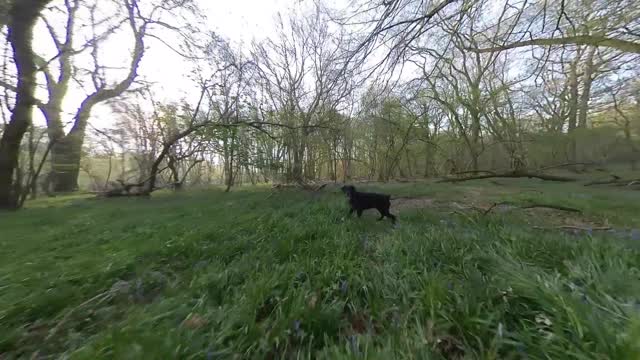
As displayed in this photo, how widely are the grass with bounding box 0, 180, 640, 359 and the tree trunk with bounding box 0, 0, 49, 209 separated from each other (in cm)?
843

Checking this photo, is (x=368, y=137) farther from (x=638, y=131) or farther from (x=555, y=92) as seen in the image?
(x=638, y=131)

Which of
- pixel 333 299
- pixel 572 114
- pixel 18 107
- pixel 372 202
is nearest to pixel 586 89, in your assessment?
pixel 572 114

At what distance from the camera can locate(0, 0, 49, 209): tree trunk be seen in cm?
870

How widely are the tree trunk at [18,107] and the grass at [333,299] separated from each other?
8426mm

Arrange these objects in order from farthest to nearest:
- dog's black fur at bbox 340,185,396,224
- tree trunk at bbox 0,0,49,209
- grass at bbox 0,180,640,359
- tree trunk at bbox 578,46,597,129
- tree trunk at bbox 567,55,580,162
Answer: tree trunk at bbox 567,55,580,162, tree trunk at bbox 578,46,597,129, tree trunk at bbox 0,0,49,209, dog's black fur at bbox 340,185,396,224, grass at bbox 0,180,640,359

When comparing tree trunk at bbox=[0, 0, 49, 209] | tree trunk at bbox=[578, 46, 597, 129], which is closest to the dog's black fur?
tree trunk at bbox=[578, 46, 597, 129]

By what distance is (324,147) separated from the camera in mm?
26250

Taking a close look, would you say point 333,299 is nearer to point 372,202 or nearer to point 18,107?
point 372,202

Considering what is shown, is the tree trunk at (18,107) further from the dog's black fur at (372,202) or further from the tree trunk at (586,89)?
the tree trunk at (586,89)

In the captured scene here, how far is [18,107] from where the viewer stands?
29.4 ft

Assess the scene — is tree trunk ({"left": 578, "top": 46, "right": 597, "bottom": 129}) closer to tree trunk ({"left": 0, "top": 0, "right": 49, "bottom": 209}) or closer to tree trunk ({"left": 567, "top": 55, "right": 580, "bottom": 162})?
tree trunk ({"left": 567, "top": 55, "right": 580, "bottom": 162})

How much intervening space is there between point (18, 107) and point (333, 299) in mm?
12595

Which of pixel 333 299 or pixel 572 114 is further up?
pixel 572 114

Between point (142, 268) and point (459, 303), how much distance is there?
3.00 metres
